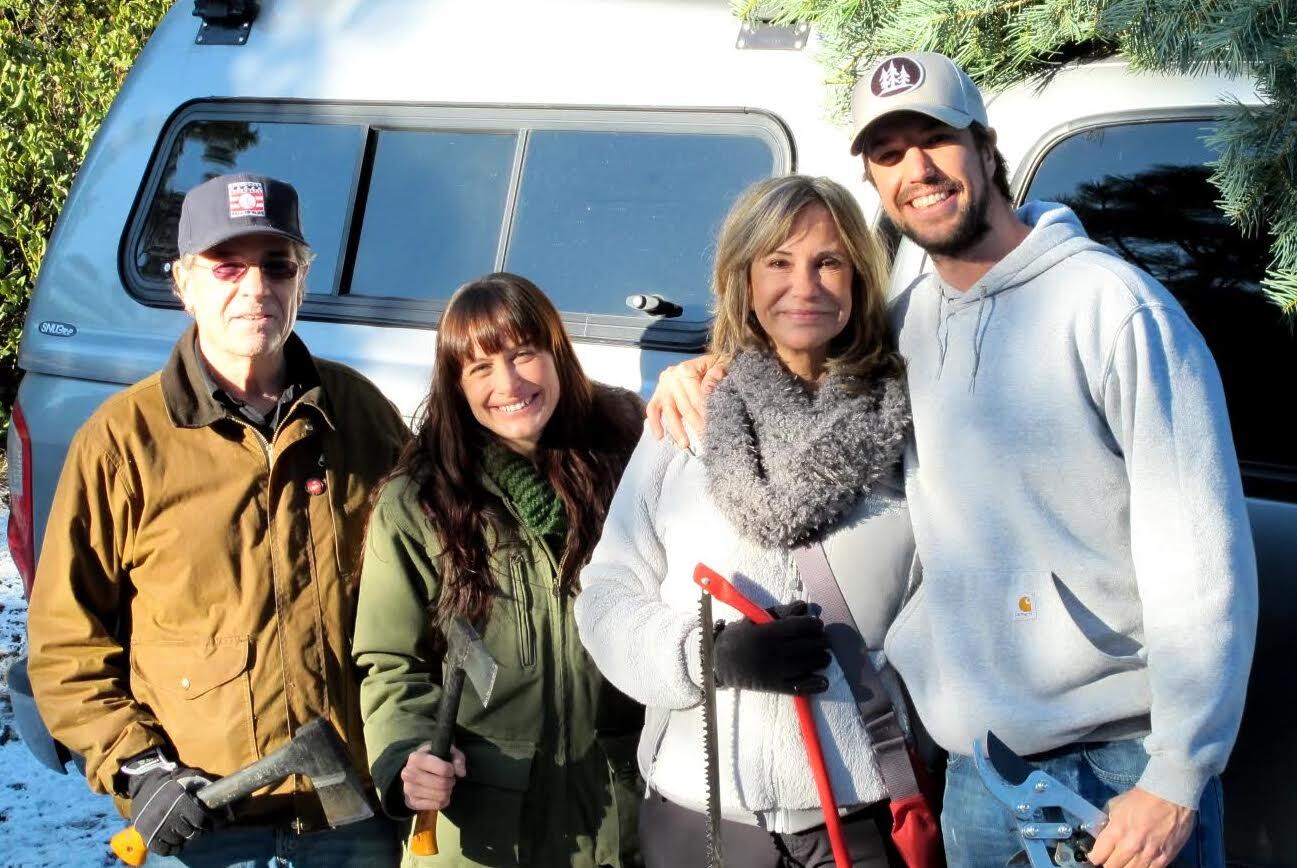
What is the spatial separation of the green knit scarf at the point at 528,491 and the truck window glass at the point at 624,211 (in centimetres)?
83

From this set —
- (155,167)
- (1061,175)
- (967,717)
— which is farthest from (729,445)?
(155,167)

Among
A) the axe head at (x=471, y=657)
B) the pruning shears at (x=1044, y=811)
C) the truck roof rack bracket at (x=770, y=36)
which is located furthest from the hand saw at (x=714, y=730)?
the truck roof rack bracket at (x=770, y=36)

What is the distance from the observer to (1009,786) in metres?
2.08

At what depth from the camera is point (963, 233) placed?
2.29m

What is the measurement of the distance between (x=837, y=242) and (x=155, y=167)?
105 inches

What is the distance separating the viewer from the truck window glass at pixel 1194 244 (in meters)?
2.79

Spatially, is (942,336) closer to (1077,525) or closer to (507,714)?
(1077,525)

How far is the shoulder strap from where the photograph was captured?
231cm

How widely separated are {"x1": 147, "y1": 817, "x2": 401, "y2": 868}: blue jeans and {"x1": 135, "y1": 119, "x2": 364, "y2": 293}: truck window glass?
170 centimetres

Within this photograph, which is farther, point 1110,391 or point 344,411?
point 344,411

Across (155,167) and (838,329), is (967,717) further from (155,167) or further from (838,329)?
(155,167)

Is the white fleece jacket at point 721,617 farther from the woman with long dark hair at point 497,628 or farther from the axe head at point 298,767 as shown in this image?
the axe head at point 298,767

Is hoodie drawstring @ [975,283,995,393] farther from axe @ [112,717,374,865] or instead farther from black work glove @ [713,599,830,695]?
axe @ [112,717,374,865]

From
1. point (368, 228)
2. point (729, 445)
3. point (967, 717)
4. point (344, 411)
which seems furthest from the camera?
point (368, 228)
